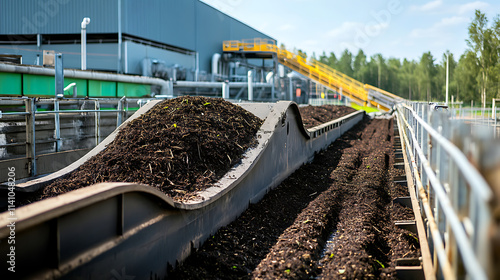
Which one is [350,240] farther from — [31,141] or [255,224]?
[31,141]

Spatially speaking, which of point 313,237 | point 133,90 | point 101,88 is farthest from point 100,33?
point 313,237

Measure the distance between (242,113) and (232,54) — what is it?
129 ft

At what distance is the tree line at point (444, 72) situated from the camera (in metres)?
53.4

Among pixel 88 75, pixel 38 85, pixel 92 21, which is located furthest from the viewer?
pixel 92 21

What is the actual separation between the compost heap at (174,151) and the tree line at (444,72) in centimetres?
4075

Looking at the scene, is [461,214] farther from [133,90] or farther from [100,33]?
[100,33]

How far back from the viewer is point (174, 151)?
21.2ft

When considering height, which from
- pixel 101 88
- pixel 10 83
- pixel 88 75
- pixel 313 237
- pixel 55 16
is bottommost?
pixel 313 237

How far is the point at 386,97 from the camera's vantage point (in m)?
40.4

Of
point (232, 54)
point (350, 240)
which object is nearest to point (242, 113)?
point (350, 240)

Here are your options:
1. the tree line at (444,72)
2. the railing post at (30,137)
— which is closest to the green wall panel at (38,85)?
the railing post at (30,137)

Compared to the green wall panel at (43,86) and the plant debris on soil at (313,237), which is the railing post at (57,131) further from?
the plant debris on soil at (313,237)

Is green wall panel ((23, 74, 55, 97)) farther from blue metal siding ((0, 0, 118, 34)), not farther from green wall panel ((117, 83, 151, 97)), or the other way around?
blue metal siding ((0, 0, 118, 34))

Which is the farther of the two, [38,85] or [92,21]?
[92,21]
